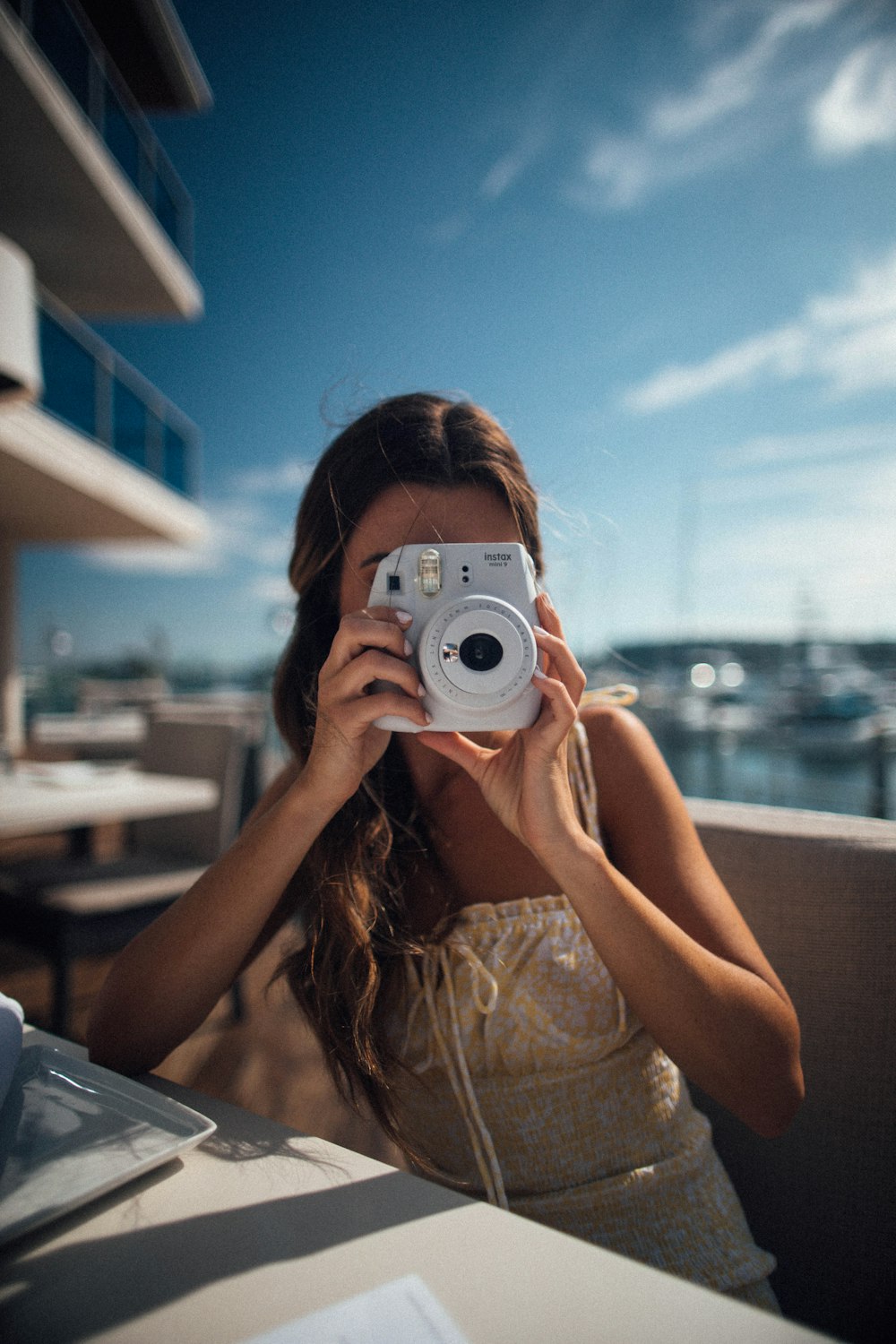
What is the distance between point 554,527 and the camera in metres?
0.92

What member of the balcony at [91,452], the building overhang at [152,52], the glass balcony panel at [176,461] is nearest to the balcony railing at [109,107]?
the building overhang at [152,52]

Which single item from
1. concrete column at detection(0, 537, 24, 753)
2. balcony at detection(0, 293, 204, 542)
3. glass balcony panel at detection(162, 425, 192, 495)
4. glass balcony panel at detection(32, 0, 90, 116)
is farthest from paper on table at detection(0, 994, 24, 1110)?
glass balcony panel at detection(162, 425, 192, 495)

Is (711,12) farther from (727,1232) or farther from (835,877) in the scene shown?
(727,1232)

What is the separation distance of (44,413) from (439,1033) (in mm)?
6244

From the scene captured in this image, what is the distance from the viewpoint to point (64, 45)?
5.15 meters

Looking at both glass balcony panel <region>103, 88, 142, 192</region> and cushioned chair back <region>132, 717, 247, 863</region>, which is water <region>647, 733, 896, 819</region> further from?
glass balcony panel <region>103, 88, 142, 192</region>

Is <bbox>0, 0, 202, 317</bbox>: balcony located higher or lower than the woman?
higher

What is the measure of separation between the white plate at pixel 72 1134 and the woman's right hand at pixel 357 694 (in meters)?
0.32

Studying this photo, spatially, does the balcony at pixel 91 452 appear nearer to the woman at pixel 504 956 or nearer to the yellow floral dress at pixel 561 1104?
the woman at pixel 504 956

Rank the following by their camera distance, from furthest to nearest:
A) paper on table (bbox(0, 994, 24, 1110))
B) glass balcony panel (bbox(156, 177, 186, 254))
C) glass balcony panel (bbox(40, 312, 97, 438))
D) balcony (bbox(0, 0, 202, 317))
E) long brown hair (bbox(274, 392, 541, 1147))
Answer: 1. glass balcony panel (bbox(156, 177, 186, 254))
2. glass balcony panel (bbox(40, 312, 97, 438))
3. balcony (bbox(0, 0, 202, 317))
4. long brown hair (bbox(274, 392, 541, 1147))
5. paper on table (bbox(0, 994, 24, 1110))

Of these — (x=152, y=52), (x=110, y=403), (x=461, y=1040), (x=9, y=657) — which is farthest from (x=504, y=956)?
(x=152, y=52)

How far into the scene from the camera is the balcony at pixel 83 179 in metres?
4.44

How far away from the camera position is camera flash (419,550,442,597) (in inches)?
28.1

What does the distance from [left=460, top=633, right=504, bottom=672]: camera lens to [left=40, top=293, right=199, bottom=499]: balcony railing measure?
20.3 feet
